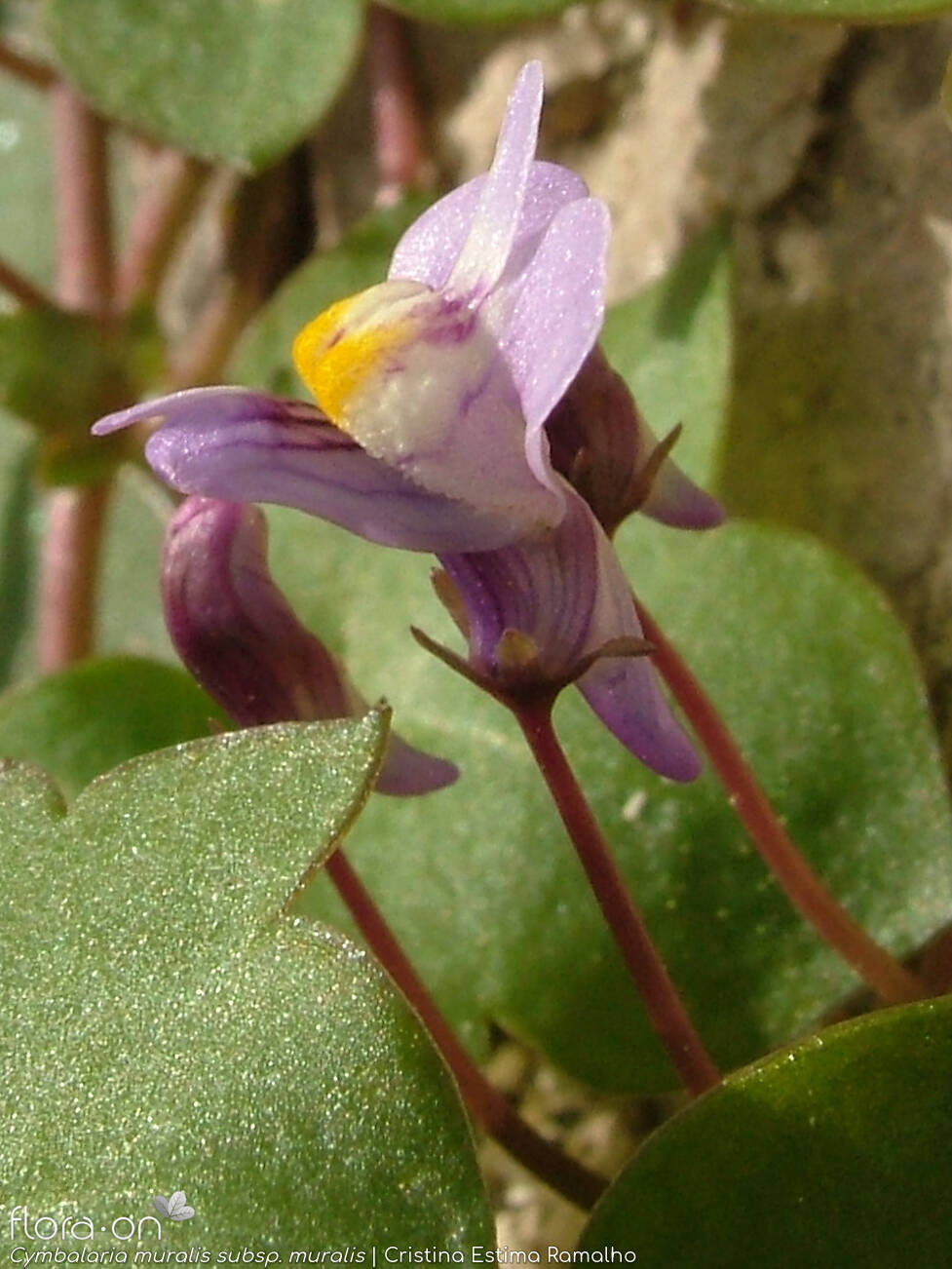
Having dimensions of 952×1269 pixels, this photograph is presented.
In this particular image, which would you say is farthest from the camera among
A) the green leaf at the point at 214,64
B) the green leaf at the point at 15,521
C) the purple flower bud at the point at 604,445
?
the green leaf at the point at 15,521

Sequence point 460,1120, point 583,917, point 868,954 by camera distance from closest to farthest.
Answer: point 460,1120 → point 868,954 → point 583,917

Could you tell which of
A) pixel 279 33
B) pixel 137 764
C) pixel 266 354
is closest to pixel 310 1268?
pixel 137 764

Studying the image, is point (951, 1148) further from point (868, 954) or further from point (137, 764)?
point (137, 764)

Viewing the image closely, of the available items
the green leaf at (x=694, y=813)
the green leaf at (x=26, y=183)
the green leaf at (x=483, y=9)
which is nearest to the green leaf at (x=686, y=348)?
the green leaf at (x=694, y=813)

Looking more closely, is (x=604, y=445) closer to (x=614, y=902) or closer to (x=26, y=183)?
(x=614, y=902)

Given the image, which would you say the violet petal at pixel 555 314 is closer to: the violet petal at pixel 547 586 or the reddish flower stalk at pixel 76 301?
the violet petal at pixel 547 586

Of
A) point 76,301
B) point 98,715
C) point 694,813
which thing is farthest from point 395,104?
point 694,813

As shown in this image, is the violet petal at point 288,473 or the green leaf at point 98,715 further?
the green leaf at point 98,715

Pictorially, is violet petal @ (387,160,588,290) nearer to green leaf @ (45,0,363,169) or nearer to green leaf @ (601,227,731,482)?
green leaf @ (601,227,731,482)
